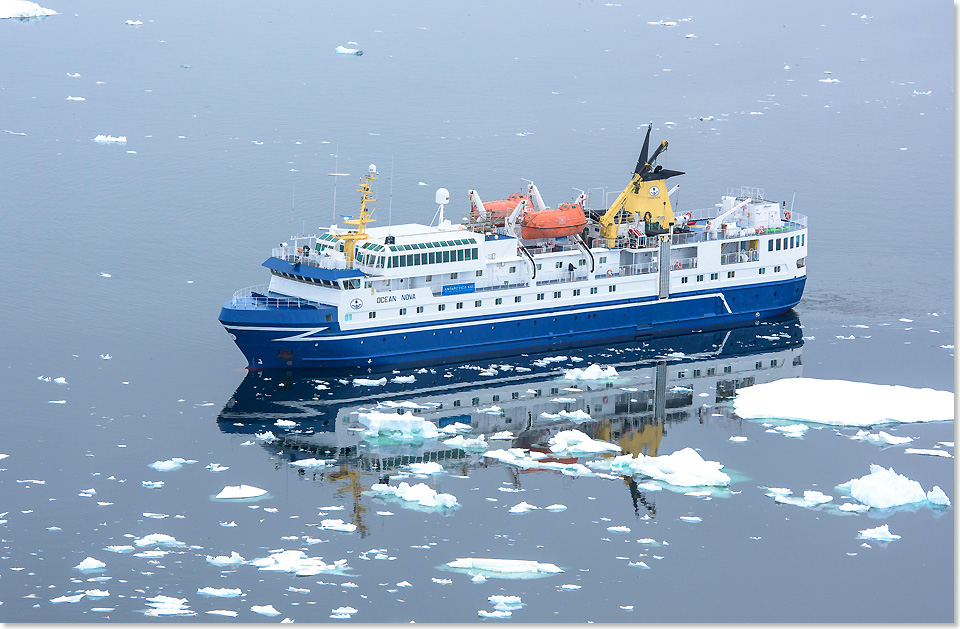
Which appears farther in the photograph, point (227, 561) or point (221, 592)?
point (227, 561)

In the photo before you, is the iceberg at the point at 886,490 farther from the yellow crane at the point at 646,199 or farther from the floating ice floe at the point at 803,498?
the yellow crane at the point at 646,199

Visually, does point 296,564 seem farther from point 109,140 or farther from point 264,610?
point 109,140

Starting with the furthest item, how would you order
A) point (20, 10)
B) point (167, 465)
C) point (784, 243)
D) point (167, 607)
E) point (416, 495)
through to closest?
point (20, 10) → point (784, 243) → point (167, 465) → point (416, 495) → point (167, 607)

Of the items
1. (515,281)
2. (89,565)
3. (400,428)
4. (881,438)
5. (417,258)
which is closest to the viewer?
(89,565)

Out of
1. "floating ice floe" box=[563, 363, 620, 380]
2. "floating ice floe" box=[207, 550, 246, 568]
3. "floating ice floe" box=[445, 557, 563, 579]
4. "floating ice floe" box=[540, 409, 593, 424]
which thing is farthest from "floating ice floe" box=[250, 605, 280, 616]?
"floating ice floe" box=[563, 363, 620, 380]

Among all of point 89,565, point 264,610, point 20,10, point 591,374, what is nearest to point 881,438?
point 591,374

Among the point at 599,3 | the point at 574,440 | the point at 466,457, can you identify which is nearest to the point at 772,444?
the point at 574,440

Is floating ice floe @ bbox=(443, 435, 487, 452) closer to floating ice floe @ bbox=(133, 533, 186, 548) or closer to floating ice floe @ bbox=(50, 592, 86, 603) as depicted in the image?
floating ice floe @ bbox=(133, 533, 186, 548)
